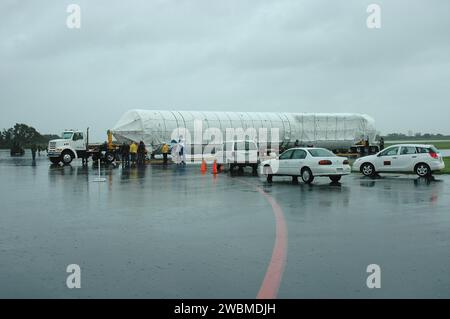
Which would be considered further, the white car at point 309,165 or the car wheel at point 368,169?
the car wheel at point 368,169

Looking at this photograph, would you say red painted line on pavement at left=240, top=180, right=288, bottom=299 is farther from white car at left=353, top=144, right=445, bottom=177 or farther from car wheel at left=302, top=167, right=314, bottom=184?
white car at left=353, top=144, right=445, bottom=177

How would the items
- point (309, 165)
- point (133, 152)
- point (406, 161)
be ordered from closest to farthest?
point (309, 165)
point (406, 161)
point (133, 152)

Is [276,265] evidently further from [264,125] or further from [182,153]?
[264,125]

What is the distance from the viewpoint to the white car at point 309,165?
19.3 metres

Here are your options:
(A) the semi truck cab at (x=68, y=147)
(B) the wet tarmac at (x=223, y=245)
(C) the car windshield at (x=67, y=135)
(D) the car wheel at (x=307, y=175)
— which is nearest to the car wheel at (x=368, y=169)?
(D) the car wheel at (x=307, y=175)

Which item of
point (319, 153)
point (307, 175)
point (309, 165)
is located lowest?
point (307, 175)

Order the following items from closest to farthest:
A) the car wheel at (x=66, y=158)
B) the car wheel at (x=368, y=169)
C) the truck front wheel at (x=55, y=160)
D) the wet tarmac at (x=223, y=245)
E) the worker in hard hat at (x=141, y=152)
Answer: the wet tarmac at (x=223, y=245), the car wheel at (x=368, y=169), the worker in hard hat at (x=141, y=152), the car wheel at (x=66, y=158), the truck front wheel at (x=55, y=160)

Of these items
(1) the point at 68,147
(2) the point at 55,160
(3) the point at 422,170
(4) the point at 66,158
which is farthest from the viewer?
(2) the point at 55,160

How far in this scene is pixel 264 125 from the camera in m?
46.1

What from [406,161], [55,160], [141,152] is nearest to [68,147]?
[55,160]

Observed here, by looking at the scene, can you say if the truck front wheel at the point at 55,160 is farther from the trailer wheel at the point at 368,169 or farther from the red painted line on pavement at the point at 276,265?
the red painted line on pavement at the point at 276,265

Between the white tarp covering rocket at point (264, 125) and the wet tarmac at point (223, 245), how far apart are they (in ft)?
87.0

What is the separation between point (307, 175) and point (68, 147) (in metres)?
23.2
